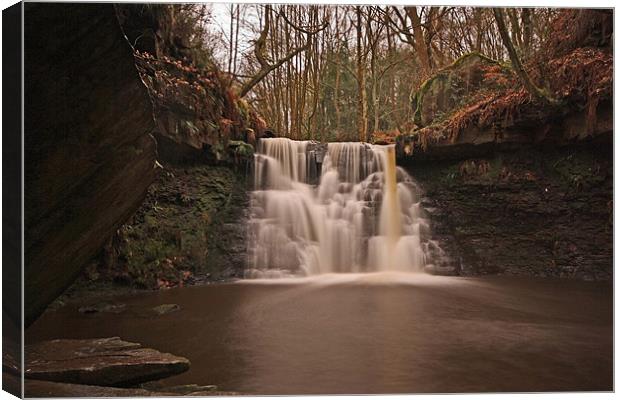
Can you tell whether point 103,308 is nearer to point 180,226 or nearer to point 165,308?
point 165,308

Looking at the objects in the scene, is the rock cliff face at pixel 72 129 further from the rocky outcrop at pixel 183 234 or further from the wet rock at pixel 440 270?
the wet rock at pixel 440 270

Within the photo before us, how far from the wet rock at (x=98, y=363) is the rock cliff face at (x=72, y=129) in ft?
0.85

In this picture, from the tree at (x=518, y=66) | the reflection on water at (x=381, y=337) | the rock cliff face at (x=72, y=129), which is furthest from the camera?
the tree at (x=518, y=66)

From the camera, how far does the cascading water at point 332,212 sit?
5375 mm

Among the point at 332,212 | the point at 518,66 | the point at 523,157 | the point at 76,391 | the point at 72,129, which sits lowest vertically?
the point at 76,391

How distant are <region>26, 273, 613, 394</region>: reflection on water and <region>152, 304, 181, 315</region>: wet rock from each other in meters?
0.07

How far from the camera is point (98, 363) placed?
2.39 metres

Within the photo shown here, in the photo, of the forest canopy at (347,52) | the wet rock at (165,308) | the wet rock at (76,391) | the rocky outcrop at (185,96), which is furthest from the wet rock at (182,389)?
the rocky outcrop at (185,96)

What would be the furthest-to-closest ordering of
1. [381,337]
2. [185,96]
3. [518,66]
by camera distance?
[185,96] → [518,66] → [381,337]

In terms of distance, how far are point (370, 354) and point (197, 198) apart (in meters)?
3.81

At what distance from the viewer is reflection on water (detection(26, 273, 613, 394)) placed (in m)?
2.38

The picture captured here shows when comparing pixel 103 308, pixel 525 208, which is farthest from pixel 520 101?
pixel 103 308

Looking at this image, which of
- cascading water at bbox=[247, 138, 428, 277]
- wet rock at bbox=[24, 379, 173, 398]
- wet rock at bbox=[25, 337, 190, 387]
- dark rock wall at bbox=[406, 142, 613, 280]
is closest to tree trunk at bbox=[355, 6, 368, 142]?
cascading water at bbox=[247, 138, 428, 277]

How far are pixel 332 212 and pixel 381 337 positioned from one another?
10.5 ft
